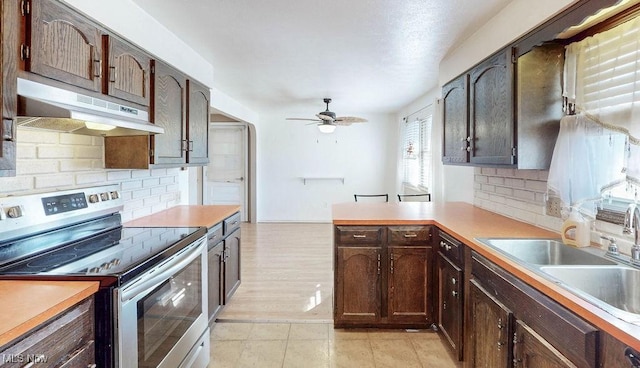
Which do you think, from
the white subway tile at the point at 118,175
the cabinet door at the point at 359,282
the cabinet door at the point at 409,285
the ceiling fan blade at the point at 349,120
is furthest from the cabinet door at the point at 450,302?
the ceiling fan blade at the point at 349,120

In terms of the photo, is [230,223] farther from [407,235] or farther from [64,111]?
[64,111]

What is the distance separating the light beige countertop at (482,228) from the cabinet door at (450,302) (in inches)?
9.8

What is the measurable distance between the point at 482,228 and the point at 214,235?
1.90m

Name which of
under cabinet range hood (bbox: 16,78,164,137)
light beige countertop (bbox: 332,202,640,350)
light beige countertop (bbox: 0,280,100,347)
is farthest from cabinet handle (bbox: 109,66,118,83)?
light beige countertop (bbox: 332,202,640,350)

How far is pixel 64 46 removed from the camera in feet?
5.06

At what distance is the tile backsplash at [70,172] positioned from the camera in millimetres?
1660

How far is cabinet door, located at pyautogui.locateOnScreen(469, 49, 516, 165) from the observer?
6.85 feet

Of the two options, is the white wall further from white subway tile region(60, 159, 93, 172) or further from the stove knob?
the stove knob

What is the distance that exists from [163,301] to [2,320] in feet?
2.68

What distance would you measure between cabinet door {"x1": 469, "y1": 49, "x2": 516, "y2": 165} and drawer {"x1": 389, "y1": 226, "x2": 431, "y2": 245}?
26.5 inches

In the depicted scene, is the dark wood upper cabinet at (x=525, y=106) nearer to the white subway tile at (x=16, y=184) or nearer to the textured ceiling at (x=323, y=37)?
the textured ceiling at (x=323, y=37)

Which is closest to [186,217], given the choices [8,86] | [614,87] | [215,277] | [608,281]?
[215,277]

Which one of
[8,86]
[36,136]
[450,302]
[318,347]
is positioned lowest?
[318,347]

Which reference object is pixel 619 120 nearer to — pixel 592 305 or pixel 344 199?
pixel 592 305
